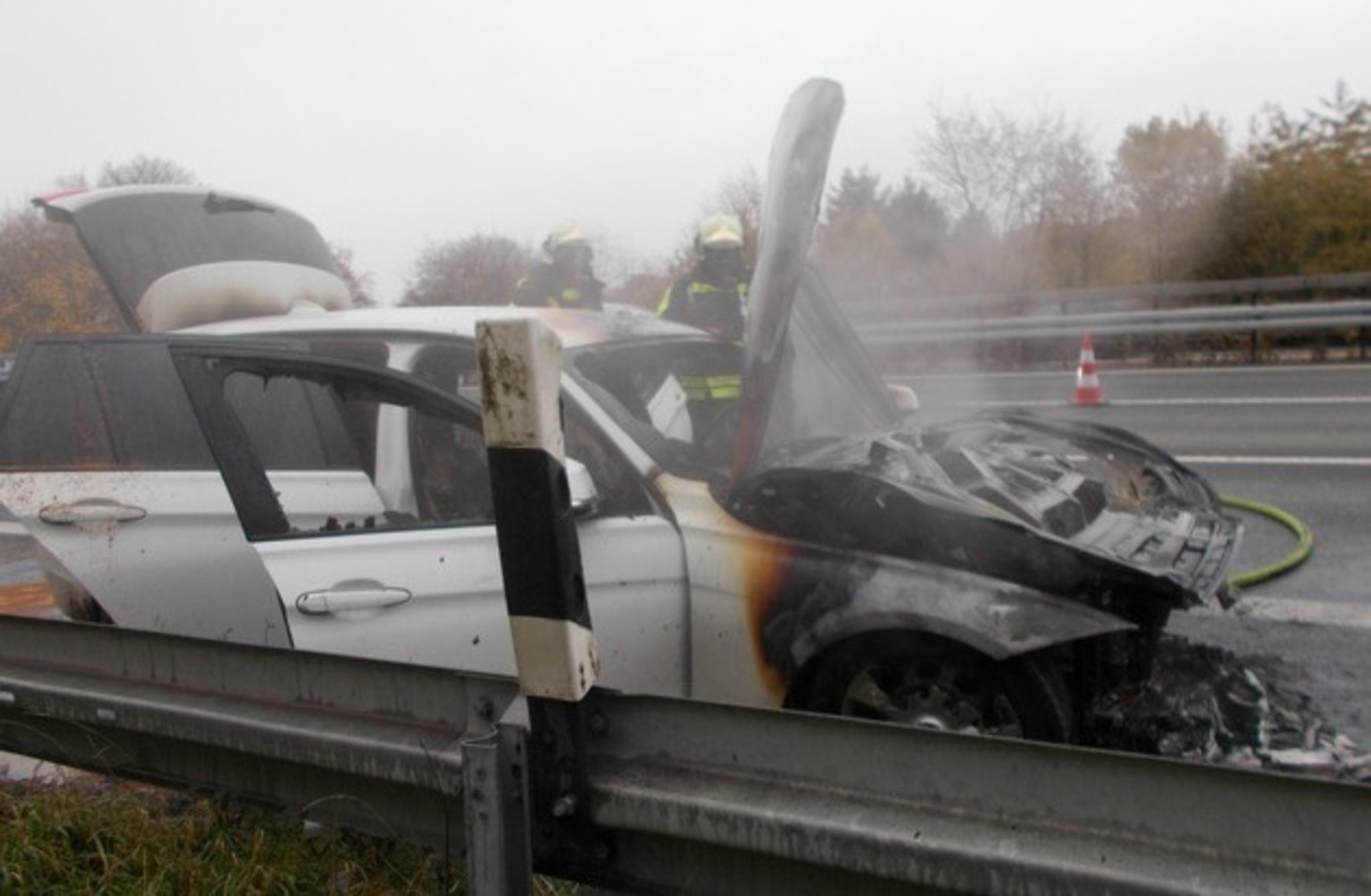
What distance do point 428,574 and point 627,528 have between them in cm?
54

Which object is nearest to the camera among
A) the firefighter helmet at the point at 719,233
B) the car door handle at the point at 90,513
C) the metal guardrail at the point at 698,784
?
the metal guardrail at the point at 698,784

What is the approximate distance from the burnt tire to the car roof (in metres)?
1.26

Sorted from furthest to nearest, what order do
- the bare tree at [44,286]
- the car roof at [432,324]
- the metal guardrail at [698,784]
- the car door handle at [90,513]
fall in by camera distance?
the bare tree at [44,286] → the car roof at [432,324] → the car door handle at [90,513] → the metal guardrail at [698,784]

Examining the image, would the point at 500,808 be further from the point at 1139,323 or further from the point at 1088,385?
the point at 1139,323

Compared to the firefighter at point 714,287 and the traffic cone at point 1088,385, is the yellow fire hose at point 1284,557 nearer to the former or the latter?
the firefighter at point 714,287

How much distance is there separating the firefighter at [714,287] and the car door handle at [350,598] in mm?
2883

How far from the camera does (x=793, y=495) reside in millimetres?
2947

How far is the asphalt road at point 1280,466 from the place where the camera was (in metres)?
4.09

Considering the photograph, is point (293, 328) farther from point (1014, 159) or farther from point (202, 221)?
point (1014, 159)

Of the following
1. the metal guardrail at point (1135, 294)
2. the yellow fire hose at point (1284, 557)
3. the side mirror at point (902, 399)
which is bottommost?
the yellow fire hose at point (1284, 557)

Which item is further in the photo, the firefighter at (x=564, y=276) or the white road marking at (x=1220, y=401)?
the white road marking at (x=1220, y=401)

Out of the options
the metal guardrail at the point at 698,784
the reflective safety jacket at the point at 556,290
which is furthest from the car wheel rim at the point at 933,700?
the reflective safety jacket at the point at 556,290

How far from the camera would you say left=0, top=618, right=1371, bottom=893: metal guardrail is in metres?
1.35

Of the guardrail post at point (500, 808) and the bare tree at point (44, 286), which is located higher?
the bare tree at point (44, 286)
